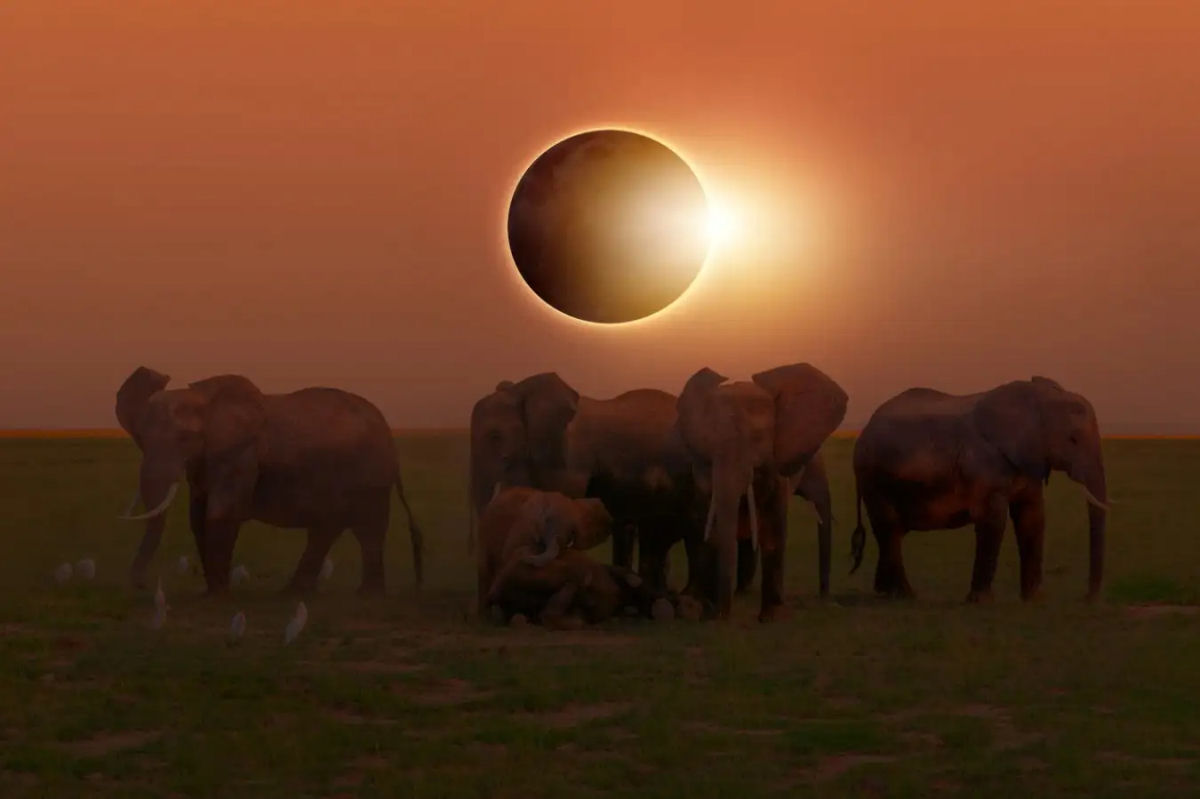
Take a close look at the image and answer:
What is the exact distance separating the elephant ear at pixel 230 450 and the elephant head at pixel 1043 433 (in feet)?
25.1

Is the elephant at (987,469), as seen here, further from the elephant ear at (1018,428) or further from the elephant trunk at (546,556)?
the elephant trunk at (546,556)

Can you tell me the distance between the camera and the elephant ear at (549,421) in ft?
67.0

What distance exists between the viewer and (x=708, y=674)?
14242 millimetres

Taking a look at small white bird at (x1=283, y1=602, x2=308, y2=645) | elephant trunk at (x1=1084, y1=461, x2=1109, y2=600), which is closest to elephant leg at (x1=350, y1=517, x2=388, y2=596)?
small white bird at (x1=283, y1=602, x2=308, y2=645)

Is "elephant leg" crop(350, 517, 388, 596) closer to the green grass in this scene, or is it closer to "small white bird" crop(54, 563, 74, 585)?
the green grass

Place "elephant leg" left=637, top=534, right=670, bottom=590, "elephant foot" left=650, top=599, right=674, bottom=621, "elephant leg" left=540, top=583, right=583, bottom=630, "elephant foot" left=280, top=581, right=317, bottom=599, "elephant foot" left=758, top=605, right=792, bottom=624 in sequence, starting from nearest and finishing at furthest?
"elephant leg" left=540, top=583, right=583, bottom=630 → "elephant foot" left=650, top=599, right=674, bottom=621 → "elephant foot" left=758, top=605, right=792, bottom=624 → "elephant leg" left=637, top=534, right=670, bottom=590 → "elephant foot" left=280, top=581, right=317, bottom=599

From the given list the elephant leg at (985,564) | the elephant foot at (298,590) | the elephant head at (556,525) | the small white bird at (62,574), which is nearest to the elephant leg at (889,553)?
the elephant leg at (985,564)

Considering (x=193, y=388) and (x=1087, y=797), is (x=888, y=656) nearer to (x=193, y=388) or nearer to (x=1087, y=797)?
(x=1087, y=797)

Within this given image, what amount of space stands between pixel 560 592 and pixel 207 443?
5.70 m

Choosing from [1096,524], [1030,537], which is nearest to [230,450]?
[1030,537]

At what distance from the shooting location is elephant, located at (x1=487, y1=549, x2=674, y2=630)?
16.8m

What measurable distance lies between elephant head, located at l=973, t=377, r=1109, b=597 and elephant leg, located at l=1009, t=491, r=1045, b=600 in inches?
14.7

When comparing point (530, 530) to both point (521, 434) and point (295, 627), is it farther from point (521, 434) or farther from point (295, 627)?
point (521, 434)

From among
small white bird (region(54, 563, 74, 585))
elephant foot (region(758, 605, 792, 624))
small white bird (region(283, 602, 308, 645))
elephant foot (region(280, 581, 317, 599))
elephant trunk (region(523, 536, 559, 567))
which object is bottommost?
elephant foot (region(280, 581, 317, 599))
